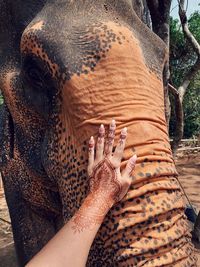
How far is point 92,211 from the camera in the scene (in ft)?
4.02

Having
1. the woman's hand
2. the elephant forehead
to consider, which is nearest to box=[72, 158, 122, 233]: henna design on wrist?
the woman's hand

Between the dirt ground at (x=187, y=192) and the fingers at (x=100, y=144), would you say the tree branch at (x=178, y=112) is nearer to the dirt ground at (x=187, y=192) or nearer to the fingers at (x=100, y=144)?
the dirt ground at (x=187, y=192)

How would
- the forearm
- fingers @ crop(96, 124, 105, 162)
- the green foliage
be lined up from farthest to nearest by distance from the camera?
the green foliage → fingers @ crop(96, 124, 105, 162) → the forearm

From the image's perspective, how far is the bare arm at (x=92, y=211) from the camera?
1187 millimetres

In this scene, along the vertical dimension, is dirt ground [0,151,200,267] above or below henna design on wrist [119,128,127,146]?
below

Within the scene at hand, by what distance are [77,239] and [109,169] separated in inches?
7.8

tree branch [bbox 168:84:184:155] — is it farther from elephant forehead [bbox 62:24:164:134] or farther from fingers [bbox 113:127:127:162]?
fingers [bbox 113:127:127:162]

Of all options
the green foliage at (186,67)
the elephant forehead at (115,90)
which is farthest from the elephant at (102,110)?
Result: the green foliage at (186,67)

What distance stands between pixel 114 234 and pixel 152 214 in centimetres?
12

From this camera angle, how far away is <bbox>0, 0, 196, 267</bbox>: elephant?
1218 millimetres

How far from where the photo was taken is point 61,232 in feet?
4.04

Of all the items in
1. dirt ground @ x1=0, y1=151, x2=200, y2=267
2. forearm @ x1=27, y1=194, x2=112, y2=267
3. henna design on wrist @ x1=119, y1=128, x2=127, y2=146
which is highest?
henna design on wrist @ x1=119, y1=128, x2=127, y2=146

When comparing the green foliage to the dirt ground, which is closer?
the dirt ground

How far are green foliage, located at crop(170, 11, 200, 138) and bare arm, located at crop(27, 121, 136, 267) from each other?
352 inches
